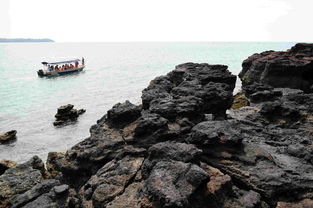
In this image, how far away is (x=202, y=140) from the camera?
11.3m

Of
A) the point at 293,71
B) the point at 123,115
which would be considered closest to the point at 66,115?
the point at 123,115

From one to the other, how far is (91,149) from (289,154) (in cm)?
930

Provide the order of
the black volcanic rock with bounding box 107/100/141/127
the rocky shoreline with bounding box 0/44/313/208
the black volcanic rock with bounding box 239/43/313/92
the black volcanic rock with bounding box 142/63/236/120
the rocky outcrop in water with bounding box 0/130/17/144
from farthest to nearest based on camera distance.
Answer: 1. the black volcanic rock with bounding box 239/43/313/92
2. the rocky outcrop in water with bounding box 0/130/17/144
3. the black volcanic rock with bounding box 142/63/236/120
4. the black volcanic rock with bounding box 107/100/141/127
5. the rocky shoreline with bounding box 0/44/313/208

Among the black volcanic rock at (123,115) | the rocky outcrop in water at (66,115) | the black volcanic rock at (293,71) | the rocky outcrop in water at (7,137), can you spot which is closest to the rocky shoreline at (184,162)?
the black volcanic rock at (123,115)

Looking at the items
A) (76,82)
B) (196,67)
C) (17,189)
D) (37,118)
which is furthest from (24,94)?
(17,189)

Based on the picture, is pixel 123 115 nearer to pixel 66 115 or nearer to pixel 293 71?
pixel 66 115

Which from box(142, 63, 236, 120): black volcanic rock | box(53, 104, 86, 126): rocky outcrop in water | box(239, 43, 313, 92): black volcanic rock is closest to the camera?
box(142, 63, 236, 120): black volcanic rock

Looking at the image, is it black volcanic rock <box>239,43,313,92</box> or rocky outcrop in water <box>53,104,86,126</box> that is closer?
black volcanic rock <box>239,43,313,92</box>

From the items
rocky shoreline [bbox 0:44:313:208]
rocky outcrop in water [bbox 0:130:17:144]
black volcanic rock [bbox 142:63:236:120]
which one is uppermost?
black volcanic rock [bbox 142:63:236:120]

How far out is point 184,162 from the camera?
9570 mm

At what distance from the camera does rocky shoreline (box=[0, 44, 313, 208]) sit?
8641 millimetres

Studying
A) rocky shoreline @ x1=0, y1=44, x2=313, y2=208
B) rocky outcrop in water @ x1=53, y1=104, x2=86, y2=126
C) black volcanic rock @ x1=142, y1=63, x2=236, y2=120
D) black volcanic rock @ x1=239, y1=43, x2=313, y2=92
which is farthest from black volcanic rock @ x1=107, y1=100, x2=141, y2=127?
black volcanic rock @ x1=239, y1=43, x2=313, y2=92

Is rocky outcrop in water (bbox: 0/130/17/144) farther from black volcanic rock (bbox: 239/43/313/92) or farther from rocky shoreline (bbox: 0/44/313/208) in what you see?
black volcanic rock (bbox: 239/43/313/92)

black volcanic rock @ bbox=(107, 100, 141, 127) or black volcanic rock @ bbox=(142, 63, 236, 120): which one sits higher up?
black volcanic rock @ bbox=(142, 63, 236, 120)
